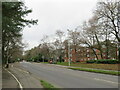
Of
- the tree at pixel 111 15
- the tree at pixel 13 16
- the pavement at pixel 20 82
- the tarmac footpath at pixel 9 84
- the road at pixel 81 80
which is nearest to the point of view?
the pavement at pixel 20 82

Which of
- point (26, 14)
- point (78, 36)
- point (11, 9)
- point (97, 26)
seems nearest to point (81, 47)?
point (78, 36)

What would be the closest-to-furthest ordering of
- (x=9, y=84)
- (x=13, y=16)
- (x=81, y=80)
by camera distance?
(x=9, y=84) < (x=81, y=80) < (x=13, y=16)

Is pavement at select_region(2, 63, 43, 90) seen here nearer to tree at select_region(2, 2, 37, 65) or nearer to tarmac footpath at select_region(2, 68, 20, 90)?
tarmac footpath at select_region(2, 68, 20, 90)

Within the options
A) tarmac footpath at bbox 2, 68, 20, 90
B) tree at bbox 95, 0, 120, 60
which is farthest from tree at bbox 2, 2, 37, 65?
tree at bbox 95, 0, 120, 60

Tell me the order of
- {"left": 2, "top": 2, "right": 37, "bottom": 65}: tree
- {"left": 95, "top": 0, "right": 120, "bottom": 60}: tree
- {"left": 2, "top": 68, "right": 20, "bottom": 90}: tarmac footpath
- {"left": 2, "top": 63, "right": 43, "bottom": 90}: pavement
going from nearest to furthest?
1. {"left": 2, "top": 63, "right": 43, "bottom": 90}: pavement
2. {"left": 2, "top": 68, "right": 20, "bottom": 90}: tarmac footpath
3. {"left": 2, "top": 2, "right": 37, "bottom": 65}: tree
4. {"left": 95, "top": 0, "right": 120, "bottom": 60}: tree

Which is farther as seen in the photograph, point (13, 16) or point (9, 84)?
point (13, 16)

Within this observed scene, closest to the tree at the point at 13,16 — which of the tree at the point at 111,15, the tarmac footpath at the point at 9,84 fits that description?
the tarmac footpath at the point at 9,84

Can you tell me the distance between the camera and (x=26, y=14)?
21.8m

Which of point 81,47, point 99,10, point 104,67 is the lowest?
point 104,67

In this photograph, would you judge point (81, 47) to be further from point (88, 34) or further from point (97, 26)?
point (97, 26)

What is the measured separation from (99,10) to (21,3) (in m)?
23.2

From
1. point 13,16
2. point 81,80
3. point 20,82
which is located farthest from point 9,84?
point 13,16

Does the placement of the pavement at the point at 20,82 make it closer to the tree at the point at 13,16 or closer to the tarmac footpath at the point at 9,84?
the tarmac footpath at the point at 9,84

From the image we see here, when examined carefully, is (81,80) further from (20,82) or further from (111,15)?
(111,15)
